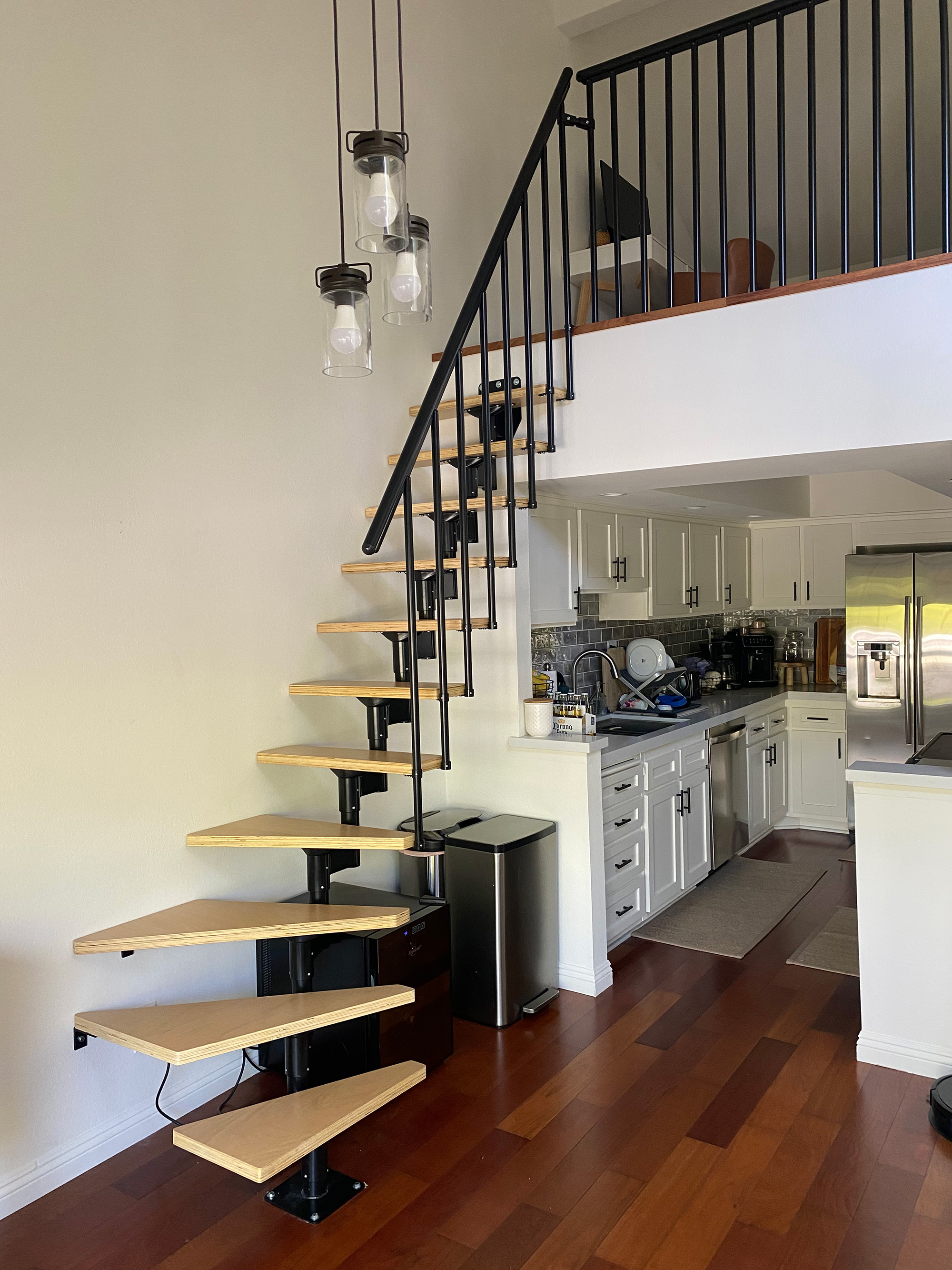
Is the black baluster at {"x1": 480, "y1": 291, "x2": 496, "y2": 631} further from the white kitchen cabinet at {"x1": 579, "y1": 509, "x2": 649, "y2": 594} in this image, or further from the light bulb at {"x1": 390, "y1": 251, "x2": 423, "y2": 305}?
the white kitchen cabinet at {"x1": 579, "y1": 509, "x2": 649, "y2": 594}

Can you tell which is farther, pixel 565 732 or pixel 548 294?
pixel 565 732

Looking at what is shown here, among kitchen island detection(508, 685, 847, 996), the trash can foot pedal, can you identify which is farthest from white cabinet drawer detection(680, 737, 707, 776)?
the trash can foot pedal

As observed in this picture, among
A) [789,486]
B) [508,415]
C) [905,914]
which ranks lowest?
[905,914]

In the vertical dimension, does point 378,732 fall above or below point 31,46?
below

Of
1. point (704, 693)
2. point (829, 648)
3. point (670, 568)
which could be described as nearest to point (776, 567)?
point (829, 648)

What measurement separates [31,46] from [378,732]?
2.17 metres

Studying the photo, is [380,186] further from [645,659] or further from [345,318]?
[645,659]

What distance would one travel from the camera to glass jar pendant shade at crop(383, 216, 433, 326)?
81.5 inches

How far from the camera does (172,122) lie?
288 centimetres

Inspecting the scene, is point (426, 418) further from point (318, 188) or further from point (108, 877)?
point (108, 877)

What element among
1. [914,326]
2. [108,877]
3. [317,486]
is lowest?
[108,877]

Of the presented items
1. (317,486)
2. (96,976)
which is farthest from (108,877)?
(317,486)

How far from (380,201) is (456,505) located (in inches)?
54.3

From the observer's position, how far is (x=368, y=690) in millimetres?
2979
